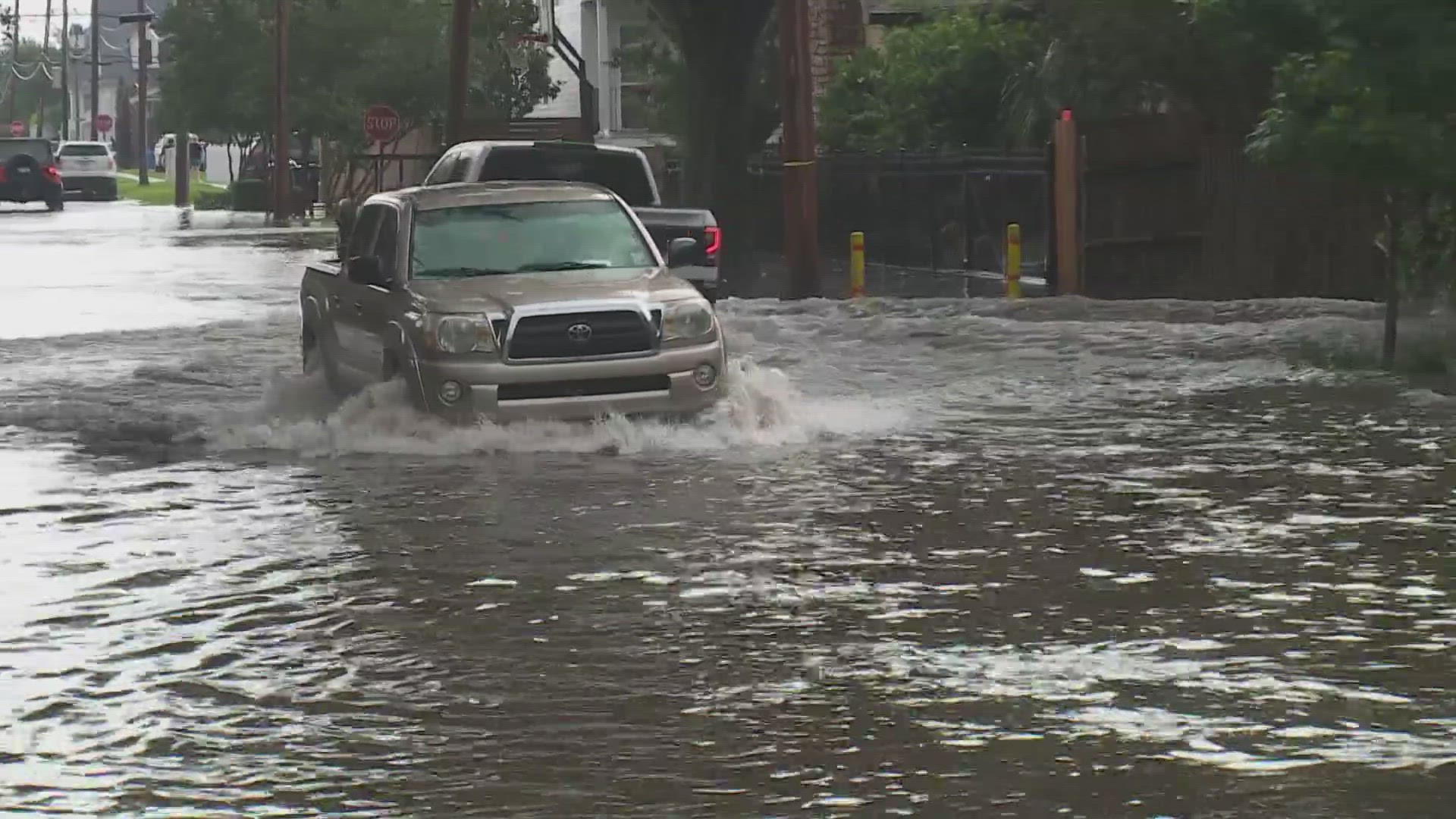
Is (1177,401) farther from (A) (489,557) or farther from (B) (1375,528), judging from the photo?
(A) (489,557)

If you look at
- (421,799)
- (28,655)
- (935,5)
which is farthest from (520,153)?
(935,5)

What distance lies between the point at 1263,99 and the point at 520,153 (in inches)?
343

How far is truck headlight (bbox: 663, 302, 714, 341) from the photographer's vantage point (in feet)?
48.1

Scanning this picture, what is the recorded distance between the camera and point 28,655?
872 cm

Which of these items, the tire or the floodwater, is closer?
the floodwater

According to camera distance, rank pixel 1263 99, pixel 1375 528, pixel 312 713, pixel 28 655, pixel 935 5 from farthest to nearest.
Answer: pixel 935 5, pixel 1263 99, pixel 1375 528, pixel 28 655, pixel 312 713

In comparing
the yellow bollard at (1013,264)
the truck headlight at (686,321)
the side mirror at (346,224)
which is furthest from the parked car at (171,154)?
the truck headlight at (686,321)

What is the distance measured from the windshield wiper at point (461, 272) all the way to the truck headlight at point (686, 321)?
3.83 ft

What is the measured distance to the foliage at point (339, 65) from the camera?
6425 cm

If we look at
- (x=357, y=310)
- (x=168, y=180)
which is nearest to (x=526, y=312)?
(x=357, y=310)

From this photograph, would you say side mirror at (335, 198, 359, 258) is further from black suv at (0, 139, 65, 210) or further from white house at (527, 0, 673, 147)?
black suv at (0, 139, 65, 210)

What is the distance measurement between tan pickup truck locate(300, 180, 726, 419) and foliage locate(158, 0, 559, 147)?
154 ft

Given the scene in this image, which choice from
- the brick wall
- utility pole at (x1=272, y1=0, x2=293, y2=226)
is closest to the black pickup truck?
the brick wall

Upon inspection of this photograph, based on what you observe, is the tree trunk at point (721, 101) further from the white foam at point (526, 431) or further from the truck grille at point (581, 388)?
the truck grille at point (581, 388)
